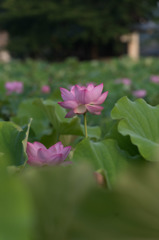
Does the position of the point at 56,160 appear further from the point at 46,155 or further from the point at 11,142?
the point at 11,142

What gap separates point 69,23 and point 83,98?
20.1m

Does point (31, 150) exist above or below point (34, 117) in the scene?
above

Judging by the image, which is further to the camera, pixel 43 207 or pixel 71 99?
pixel 71 99

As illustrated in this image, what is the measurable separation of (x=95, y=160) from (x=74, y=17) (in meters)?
19.3

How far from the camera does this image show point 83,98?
2.32 ft

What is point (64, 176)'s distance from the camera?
12.4 inches

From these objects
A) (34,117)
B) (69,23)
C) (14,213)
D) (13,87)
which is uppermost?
(14,213)

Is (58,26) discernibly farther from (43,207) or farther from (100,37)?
(43,207)

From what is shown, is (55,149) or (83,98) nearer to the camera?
(55,149)

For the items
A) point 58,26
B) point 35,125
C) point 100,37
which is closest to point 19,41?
point 58,26

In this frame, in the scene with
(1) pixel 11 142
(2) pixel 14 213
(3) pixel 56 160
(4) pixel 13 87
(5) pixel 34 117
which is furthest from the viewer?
(4) pixel 13 87

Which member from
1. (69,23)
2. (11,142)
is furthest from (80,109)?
(69,23)

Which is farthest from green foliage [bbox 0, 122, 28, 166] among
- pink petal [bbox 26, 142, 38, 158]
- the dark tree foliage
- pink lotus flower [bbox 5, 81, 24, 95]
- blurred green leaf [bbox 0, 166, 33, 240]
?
the dark tree foliage

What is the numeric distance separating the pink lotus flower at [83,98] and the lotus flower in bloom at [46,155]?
0.46 ft
